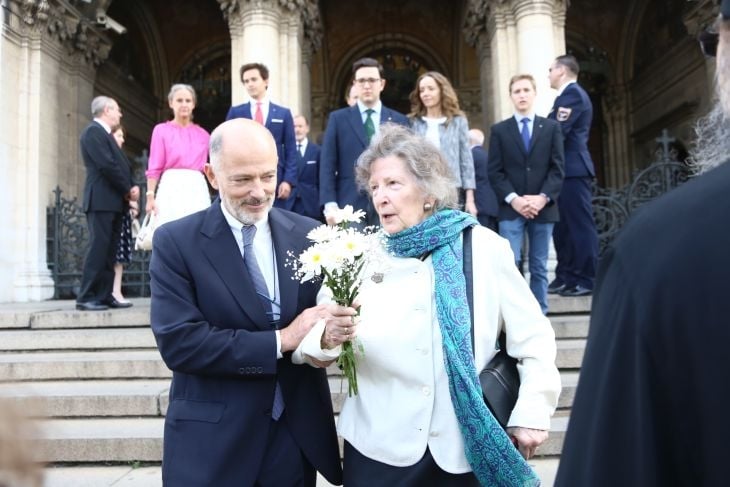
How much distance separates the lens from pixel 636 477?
82cm

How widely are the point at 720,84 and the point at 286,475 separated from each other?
70.8 inches

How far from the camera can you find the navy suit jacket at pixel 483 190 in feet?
21.1

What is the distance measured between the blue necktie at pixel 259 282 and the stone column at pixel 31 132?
10.2 m

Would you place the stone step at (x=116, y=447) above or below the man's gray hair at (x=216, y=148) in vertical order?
below

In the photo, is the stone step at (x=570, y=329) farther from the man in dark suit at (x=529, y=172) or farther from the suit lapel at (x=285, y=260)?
the suit lapel at (x=285, y=260)

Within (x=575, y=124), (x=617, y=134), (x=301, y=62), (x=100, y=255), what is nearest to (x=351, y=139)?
A: (x=575, y=124)

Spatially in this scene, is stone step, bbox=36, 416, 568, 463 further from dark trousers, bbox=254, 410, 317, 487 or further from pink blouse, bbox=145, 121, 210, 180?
→ pink blouse, bbox=145, 121, 210, 180

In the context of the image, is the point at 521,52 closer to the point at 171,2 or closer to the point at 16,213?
the point at 16,213

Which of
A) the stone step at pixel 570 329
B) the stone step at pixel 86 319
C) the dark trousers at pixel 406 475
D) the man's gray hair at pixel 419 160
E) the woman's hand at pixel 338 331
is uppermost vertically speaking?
the man's gray hair at pixel 419 160

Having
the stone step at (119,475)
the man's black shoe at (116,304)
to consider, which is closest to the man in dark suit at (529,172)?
the stone step at (119,475)

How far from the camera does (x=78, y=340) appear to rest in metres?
5.99

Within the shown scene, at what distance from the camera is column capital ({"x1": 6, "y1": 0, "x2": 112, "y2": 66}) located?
11.4 meters

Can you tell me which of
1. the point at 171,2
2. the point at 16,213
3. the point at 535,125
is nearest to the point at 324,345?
the point at 535,125

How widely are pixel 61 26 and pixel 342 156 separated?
31.8 feet
